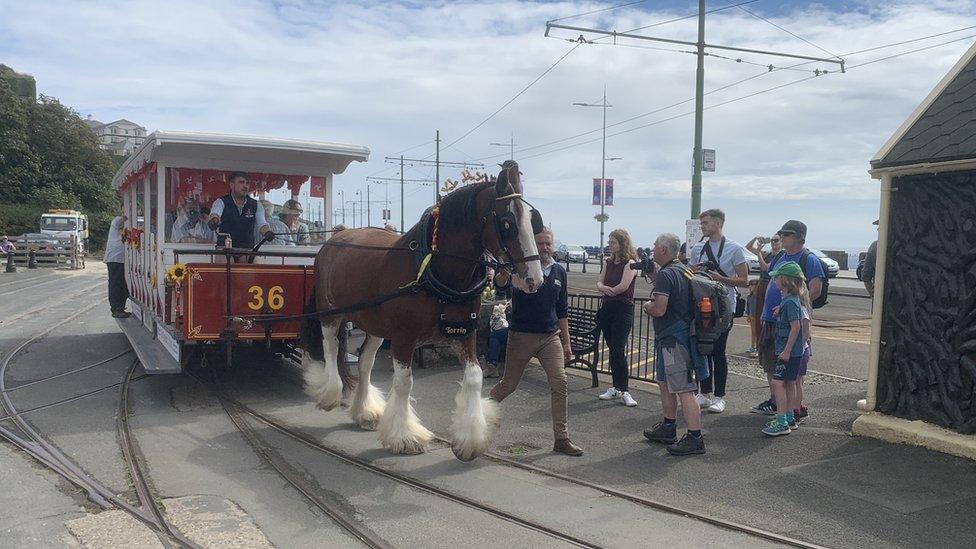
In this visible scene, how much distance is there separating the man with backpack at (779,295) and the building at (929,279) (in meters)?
0.62

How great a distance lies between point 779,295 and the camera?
7.09 m

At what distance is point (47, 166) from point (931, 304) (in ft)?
196

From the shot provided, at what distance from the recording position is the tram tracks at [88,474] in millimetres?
4527

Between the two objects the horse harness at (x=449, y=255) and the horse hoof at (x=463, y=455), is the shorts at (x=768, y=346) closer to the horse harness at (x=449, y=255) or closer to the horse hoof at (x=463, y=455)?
the horse harness at (x=449, y=255)

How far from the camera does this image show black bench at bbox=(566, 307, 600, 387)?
8.98 metres

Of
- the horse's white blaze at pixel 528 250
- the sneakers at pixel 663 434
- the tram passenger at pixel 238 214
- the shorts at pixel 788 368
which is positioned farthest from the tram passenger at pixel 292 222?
the shorts at pixel 788 368

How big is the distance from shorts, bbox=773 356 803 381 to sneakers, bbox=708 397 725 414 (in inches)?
39.8

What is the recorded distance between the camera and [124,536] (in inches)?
170

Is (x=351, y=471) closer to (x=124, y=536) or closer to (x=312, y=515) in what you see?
(x=312, y=515)

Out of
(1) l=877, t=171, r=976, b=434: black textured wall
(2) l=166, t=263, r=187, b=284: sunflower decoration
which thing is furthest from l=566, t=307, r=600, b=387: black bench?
(2) l=166, t=263, r=187, b=284: sunflower decoration

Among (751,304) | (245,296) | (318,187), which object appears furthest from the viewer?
(751,304)

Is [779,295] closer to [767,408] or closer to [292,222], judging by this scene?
[767,408]

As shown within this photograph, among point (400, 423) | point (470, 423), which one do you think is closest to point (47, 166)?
point (400, 423)

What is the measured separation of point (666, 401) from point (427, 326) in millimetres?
2206
